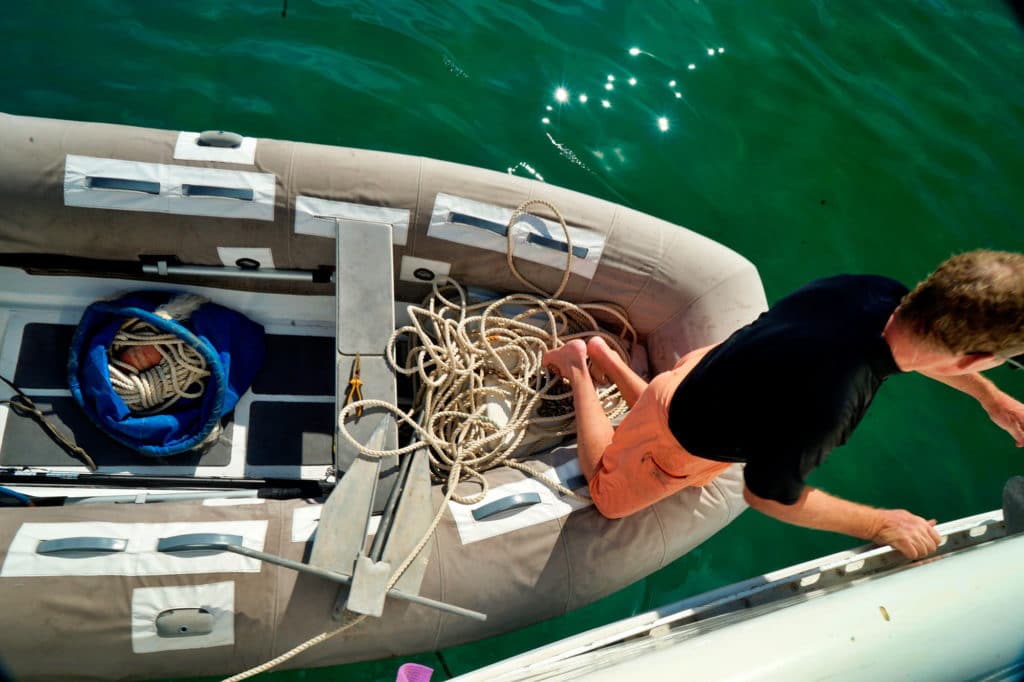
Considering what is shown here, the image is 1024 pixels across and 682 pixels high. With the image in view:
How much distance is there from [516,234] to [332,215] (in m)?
0.65

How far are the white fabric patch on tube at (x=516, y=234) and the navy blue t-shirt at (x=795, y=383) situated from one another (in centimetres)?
97

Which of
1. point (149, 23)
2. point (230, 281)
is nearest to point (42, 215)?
point (230, 281)

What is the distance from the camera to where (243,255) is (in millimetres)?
2521

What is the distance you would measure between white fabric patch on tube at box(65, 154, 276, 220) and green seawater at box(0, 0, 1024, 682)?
111cm

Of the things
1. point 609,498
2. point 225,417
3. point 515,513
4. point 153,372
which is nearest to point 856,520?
point 609,498

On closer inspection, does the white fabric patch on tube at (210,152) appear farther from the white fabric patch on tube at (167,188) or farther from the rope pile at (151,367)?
the rope pile at (151,367)

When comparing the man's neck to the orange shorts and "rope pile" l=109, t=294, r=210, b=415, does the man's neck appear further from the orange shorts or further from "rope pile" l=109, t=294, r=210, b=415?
"rope pile" l=109, t=294, r=210, b=415

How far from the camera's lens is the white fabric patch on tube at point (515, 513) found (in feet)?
6.98

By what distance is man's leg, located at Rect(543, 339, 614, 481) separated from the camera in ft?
7.25

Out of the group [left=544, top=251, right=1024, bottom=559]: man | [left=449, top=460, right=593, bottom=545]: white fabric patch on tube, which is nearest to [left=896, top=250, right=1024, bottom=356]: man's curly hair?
[left=544, top=251, right=1024, bottom=559]: man

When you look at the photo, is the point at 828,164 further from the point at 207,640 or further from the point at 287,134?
the point at 207,640

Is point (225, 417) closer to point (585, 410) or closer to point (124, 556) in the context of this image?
point (124, 556)

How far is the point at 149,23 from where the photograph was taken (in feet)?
11.4

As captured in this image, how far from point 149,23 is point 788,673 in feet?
12.6
